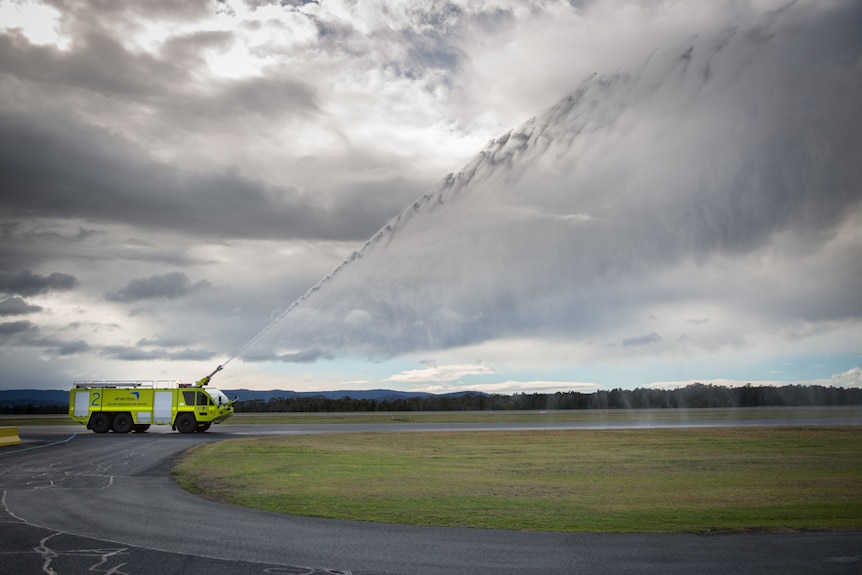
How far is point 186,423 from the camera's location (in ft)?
172

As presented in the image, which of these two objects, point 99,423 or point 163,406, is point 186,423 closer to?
point 163,406

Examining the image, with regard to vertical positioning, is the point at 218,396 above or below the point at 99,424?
above

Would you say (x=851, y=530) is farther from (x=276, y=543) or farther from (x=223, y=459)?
(x=223, y=459)

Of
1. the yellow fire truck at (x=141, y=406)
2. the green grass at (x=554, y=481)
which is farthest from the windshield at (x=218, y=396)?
the green grass at (x=554, y=481)

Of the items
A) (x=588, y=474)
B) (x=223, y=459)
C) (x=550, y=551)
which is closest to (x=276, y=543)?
(x=550, y=551)

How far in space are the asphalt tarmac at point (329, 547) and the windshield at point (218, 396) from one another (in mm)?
35565

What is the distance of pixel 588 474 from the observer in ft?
83.9

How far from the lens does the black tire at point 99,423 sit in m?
53.2

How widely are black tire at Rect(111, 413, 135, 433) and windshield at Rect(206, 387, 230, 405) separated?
639 cm

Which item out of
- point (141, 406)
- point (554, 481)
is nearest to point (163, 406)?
point (141, 406)

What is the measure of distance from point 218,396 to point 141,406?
5.92 m

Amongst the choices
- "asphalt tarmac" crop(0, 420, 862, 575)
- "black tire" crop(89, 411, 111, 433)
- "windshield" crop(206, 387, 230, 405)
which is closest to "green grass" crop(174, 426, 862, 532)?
"asphalt tarmac" crop(0, 420, 862, 575)

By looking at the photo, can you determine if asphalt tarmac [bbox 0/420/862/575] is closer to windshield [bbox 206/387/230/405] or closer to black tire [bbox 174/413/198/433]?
black tire [bbox 174/413/198/433]

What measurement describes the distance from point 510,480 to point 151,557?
47.4ft
